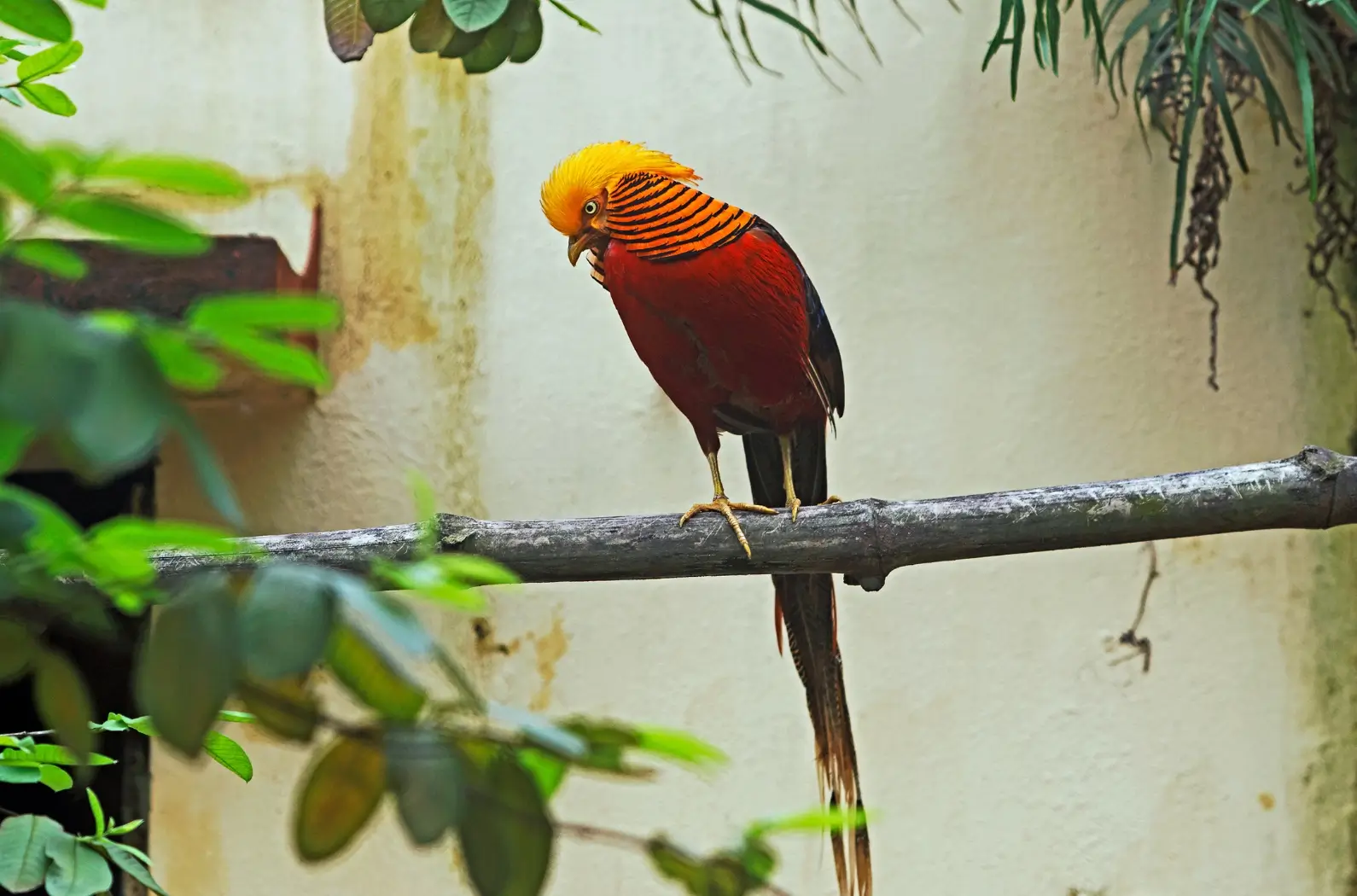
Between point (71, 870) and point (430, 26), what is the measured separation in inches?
26.5

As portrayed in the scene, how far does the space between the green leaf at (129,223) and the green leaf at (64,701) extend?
0.11 metres

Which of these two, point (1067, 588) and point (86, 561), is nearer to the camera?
point (86, 561)

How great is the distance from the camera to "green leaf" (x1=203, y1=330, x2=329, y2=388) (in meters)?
0.32

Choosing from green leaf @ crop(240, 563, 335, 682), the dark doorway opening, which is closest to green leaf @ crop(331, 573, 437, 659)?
green leaf @ crop(240, 563, 335, 682)

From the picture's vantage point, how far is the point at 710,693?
2.03 m

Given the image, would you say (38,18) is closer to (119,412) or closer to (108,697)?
(119,412)

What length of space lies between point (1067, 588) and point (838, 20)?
95cm

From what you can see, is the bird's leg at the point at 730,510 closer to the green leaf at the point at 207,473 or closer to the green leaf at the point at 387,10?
the green leaf at the point at 387,10

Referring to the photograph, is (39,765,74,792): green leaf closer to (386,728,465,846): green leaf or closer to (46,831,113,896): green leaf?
(46,831,113,896): green leaf

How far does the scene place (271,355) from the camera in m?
0.33

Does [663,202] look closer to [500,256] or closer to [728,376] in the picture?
[728,376]

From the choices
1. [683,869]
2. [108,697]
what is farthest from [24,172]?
[108,697]

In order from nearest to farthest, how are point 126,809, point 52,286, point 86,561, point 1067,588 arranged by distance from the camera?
1. point 86,561
2. point 52,286
3. point 1067,588
4. point 126,809

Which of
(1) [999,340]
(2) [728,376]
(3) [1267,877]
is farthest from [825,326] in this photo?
(3) [1267,877]
